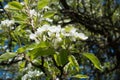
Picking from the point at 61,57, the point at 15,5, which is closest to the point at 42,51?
the point at 61,57

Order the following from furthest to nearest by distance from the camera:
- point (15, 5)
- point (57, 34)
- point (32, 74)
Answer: point (32, 74), point (15, 5), point (57, 34)

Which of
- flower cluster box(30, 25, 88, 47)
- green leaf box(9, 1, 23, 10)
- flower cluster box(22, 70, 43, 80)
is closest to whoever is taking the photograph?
flower cluster box(30, 25, 88, 47)

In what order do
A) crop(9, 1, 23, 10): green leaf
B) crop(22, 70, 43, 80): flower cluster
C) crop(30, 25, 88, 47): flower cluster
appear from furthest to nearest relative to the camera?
crop(22, 70, 43, 80): flower cluster < crop(9, 1, 23, 10): green leaf < crop(30, 25, 88, 47): flower cluster

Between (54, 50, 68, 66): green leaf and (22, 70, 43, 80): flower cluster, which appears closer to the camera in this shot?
(54, 50, 68, 66): green leaf

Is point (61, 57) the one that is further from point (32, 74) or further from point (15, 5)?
point (32, 74)

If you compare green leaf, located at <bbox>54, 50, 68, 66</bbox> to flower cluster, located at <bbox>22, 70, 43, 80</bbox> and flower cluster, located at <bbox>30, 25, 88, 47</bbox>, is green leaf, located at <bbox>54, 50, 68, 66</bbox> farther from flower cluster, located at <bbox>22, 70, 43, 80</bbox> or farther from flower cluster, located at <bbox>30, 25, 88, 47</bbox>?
flower cluster, located at <bbox>22, 70, 43, 80</bbox>

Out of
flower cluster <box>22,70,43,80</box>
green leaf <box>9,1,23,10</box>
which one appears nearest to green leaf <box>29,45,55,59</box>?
green leaf <box>9,1,23,10</box>

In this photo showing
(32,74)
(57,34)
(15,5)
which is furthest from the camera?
(32,74)

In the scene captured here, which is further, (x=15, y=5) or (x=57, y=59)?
(x=15, y=5)

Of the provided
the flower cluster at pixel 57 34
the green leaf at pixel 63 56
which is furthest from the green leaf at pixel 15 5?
the green leaf at pixel 63 56

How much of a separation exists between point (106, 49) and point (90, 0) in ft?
2.64

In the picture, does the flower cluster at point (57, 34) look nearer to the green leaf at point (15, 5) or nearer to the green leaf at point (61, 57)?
the green leaf at point (61, 57)

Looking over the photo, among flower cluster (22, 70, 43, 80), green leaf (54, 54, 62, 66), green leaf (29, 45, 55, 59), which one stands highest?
green leaf (29, 45, 55, 59)

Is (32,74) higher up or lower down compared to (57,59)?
lower down
